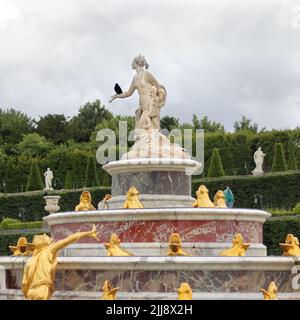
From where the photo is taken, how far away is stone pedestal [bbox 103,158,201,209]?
22234 mm

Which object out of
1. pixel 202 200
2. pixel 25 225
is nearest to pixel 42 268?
pixel 202 200

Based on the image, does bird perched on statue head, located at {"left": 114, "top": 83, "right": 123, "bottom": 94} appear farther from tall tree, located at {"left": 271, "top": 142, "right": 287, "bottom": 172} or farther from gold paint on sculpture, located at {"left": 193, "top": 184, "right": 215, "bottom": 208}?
tall tree, located at {"left": 271, "top": 142, "right": 287, "bottom": 172}

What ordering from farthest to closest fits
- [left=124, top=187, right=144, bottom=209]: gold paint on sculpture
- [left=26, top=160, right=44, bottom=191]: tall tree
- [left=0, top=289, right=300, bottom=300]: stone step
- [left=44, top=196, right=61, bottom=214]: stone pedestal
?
[left=26, top=160, right=44, bottom=191]: tall tree
[left=44, top=196, right=61, bottom=214]: stone pedestal
[left=124, top=187, right=144, bottom=209]: gold paint on sculpture
[left=0, top=289, right=300, bottom=300]: stone step

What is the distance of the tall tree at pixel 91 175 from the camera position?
50.5 m

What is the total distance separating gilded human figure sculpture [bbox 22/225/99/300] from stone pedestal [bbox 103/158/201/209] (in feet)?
21.8

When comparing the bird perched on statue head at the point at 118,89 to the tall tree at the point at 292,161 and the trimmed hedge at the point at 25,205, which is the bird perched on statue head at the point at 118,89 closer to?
the trimmed hedge at the point at 25,205

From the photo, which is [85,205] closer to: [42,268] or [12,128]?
[42,268]

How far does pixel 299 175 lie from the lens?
40.7 metres

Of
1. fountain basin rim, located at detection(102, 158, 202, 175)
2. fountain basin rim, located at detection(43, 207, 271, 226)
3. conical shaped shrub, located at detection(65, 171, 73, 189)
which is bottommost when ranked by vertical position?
fountain basin rim, located at detection(43, 207, 271, 226)

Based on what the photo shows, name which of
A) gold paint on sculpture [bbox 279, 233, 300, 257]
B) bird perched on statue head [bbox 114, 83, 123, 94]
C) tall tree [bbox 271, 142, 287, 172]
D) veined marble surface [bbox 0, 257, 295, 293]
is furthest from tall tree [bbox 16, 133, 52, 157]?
veined marble surface [bbox 0, 257, 295, 293]

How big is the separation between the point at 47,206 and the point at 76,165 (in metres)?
12.3

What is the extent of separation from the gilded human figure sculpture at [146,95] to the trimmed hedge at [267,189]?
56.1 ft

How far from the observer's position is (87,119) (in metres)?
81.7

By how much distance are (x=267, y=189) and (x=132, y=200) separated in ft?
69.8
